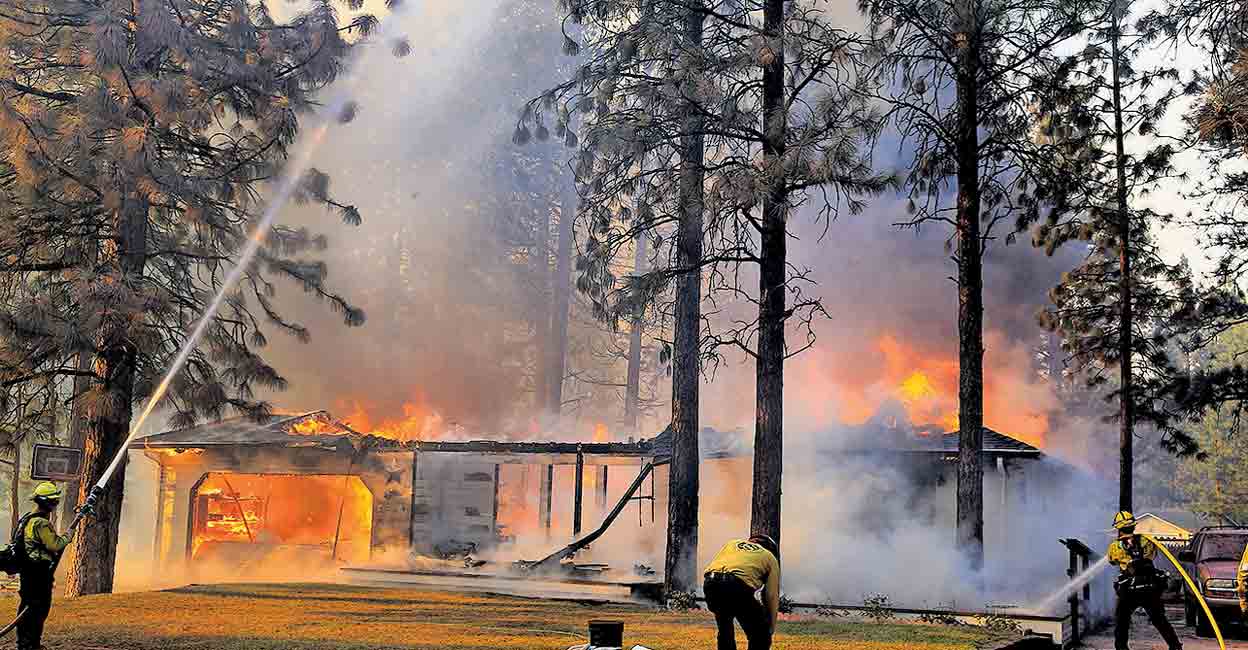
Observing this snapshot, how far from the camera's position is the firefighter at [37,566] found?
34.3 feet

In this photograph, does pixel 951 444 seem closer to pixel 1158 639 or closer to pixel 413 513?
pixel 1158 639

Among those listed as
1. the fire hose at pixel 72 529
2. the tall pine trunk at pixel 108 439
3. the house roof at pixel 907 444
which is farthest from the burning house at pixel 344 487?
the fire hose at pixel 72 529

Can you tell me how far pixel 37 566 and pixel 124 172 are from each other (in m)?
7.09

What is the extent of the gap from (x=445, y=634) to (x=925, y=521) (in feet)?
46.2

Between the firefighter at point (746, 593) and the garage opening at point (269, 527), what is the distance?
1932cm

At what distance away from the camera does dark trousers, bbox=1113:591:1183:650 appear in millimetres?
12752

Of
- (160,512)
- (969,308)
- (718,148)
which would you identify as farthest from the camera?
(160,512)

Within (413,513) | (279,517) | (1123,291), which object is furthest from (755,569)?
(279,517)

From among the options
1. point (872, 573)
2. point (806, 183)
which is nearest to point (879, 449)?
point (872, 573)

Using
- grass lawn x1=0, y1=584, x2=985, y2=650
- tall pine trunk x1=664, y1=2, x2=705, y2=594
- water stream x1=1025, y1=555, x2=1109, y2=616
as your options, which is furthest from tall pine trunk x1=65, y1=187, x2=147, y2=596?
water stream x1=1025, y1=555, x2=1109, y2=616

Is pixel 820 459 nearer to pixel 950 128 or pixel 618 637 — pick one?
pixel 950 128

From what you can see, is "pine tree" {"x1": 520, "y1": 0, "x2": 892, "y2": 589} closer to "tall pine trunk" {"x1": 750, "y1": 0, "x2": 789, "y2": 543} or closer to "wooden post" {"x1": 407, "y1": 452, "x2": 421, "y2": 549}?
"tall pine trunk" {"x1": 750, "y1": 0, "x2": 789, "y2": 543}

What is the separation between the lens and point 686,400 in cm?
1867

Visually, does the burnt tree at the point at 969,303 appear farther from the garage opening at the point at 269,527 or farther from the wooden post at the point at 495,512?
the garage opening at the point at 269,527
